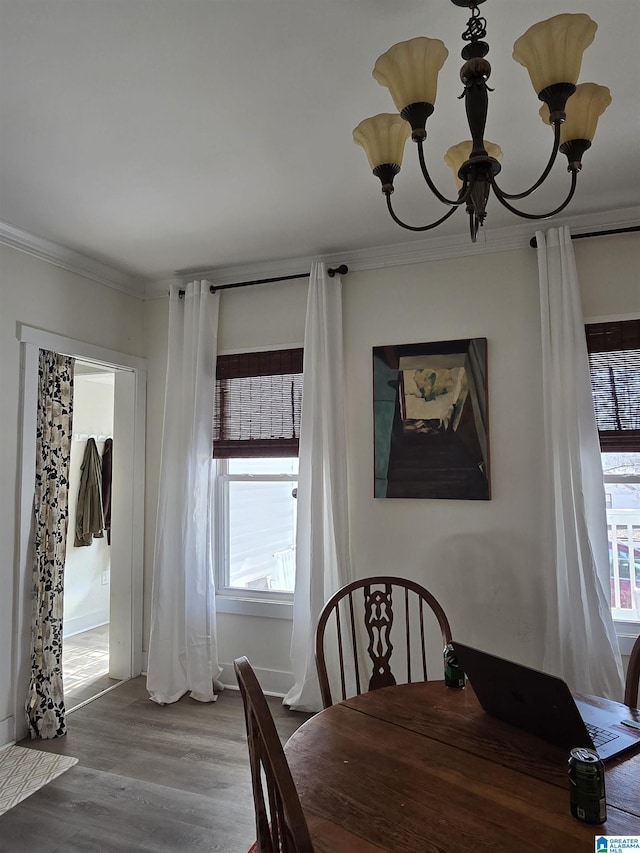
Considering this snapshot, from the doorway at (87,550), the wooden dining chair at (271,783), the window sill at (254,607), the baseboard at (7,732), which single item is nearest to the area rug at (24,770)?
the baseboard at (7,732)

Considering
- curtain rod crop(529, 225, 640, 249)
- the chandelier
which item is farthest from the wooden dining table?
curtain rod crop(529, 225, 640, 249)

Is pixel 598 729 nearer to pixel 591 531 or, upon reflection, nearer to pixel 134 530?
pixel 591 531

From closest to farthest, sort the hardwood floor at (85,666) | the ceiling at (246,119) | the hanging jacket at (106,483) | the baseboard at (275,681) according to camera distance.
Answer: the ceiling at (246,119) → the baseboard at (275,681) → the hardwood floor at (85,666) → the hanging jacket at (106,483)

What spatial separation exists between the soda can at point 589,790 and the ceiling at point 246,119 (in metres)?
1.94

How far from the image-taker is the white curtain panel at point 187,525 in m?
3.45

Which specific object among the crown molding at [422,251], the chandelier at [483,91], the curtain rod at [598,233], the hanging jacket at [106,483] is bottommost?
the hanging jacket at [106,483]

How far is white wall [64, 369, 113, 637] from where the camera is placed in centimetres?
493

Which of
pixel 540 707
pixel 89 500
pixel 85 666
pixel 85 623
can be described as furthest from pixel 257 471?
pixel 85 623

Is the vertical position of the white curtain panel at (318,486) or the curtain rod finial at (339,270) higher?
the curtain rod finial at (339,270)

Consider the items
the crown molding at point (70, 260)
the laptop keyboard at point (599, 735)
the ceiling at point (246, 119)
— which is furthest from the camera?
the crown molding at point (70, 260)

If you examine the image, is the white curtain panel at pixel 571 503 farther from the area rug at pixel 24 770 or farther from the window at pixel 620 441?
the area rug at pixel 24 770

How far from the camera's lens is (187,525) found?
11.5 ft

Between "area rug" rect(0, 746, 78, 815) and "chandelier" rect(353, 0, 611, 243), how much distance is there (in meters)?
2.96

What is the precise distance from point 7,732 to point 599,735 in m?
2.92
